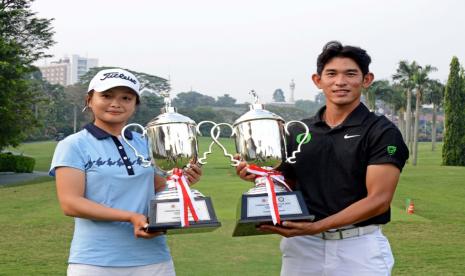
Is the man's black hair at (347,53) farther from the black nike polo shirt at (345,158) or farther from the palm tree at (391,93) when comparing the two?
the palm tree at (391,93)

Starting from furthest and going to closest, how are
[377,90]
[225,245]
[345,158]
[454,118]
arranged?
1. [377,90]
2. [454,118]
3. [225,245]
4. [345,158]

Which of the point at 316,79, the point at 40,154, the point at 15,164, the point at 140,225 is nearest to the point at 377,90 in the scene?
the point at 40,154

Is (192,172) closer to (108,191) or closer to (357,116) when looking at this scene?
(108,191)

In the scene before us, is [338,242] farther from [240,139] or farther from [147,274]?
[147,274]

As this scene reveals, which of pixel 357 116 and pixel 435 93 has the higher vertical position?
pixel 435 93

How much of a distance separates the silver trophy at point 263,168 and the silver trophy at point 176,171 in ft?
0.52

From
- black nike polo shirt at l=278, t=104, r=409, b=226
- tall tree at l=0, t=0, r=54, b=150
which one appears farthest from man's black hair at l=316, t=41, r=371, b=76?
tall tree at l=0, t=0, r=54, b=150

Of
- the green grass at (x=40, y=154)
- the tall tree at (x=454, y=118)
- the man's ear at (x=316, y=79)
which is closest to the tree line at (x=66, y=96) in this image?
the tall tree at (x=454, y=118)

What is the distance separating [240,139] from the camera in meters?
3.62

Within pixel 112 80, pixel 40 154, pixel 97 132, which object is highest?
pixel 112 80

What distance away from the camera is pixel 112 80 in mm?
3197

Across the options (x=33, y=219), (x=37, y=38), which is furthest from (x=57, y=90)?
(x=33, y=219)

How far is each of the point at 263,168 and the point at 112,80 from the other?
941 mm

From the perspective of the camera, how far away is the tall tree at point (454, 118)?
1891 inches
